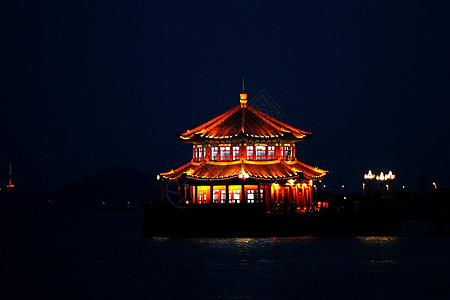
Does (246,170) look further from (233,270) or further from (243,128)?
(233,270)

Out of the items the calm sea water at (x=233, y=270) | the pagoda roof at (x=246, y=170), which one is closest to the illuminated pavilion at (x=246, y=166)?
the pagoda roof at (x=246, y=170)

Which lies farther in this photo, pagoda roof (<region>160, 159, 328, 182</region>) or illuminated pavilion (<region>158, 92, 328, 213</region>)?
illuminated pavilion (<region>158, 92, 328, 213</region>)

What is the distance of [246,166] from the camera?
88.8 metres

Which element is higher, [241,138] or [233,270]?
[241,138]

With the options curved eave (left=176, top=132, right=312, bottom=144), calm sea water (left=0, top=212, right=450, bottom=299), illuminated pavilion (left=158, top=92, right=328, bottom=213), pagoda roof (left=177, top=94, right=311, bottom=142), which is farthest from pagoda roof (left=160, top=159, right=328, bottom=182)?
calm sea water (left=0, top=212, right=450, bottom=299)

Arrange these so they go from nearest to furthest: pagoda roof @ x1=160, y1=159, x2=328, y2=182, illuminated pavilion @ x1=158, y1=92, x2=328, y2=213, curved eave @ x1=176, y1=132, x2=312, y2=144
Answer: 1. pagoda roof @ x1=160, y1=159, x2=328, y2=182
2. illuminated pavilion @ x1=158, y1=92, x2=328, y2=213
3. curved eave @ x1=176, y1=132, x2=312, y2=144

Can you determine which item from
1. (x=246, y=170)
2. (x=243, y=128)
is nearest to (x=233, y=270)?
(x=246, y=170)

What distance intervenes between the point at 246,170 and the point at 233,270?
24169 millimetres

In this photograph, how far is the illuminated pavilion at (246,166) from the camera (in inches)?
3442

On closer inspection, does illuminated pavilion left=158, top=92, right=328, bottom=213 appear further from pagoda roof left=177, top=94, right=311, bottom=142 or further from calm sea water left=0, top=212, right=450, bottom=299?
calm sea water left=0, top=212, right=450, bottom=299

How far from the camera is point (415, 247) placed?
84438 millimetres

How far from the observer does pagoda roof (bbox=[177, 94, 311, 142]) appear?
89750 millimetres

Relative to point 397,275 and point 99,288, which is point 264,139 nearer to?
point 397,275

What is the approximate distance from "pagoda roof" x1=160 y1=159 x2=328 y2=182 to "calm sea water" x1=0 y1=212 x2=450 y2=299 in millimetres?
6463
